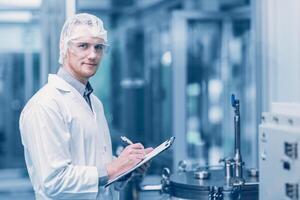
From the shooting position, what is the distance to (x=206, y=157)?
414 centimetres

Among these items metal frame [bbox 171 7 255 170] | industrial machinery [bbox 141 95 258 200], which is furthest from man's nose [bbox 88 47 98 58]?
metal frame [bbox 171 7 255 170]

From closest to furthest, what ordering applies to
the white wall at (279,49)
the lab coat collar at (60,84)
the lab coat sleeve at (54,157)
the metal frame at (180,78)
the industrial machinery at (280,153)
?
the industrial machinery at (280,153) → the lab coat sleeve at (54,157) → the lab coat collar at (60,84) → the white wall at (279,49) → the metal frame at (180,78)

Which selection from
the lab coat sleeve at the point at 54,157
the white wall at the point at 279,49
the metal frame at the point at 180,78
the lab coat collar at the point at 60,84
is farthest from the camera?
the metal frame at the point at 180,78

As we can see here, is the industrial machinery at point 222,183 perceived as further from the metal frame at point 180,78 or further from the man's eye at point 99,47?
the metal frame at point 180,78

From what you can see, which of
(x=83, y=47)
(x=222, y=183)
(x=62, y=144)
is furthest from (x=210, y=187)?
(x=83, y=47)

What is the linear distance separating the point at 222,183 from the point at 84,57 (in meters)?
0.63

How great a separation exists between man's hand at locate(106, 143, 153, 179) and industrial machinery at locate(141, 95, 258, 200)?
0.86 feet

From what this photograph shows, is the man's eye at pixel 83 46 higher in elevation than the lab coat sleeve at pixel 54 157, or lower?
higher

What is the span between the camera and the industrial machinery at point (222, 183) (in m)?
1.71

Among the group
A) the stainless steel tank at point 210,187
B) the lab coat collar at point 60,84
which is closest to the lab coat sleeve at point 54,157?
the lab coat collar at point 60,84

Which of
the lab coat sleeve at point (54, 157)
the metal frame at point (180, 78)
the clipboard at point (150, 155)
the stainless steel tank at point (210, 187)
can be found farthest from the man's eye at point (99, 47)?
the metal frame at point (180, 78)

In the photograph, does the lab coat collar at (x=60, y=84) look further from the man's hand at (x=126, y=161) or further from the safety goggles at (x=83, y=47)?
the man's hand at (x=126, y=161)

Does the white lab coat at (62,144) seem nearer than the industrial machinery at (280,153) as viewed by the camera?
No

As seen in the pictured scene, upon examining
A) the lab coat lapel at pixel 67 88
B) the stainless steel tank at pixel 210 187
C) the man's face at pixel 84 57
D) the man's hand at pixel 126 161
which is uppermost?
the man's face at pixel 84 57
